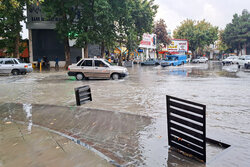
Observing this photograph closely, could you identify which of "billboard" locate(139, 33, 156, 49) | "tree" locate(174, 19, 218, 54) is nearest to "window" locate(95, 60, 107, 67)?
"billboard" locate(139, 33, 156, 49)

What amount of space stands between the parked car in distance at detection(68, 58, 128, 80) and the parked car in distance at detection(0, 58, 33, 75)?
8134 mm

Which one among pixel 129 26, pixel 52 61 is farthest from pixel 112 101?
pixel 52 61

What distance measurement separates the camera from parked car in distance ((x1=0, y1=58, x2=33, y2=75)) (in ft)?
79.4

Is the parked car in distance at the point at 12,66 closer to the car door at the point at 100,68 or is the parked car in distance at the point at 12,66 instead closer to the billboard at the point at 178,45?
the car door at the point at 100,68

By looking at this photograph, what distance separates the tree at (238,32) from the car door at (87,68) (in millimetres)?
65917

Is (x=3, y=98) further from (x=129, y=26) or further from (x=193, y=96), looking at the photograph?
(x=129, y=26)

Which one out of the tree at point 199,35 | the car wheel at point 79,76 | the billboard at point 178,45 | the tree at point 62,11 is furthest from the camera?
the tree at point 199,35

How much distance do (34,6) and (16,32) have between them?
20.8 ft

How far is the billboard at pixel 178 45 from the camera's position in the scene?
209 ft

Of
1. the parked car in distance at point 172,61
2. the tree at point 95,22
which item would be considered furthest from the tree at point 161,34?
the tree at point 95,22

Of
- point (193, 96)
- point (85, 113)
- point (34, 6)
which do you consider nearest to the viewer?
point (85, 113)

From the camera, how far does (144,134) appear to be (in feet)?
19.3

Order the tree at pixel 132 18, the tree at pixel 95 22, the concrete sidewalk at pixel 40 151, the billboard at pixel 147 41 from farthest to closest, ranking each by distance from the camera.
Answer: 1. the billboard at pixel 147 41
2. the tree at pixel 132 18
3. the tree at pixel 95 22
4. the concrete sidewalk at pixel 40 151

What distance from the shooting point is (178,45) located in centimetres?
6469
